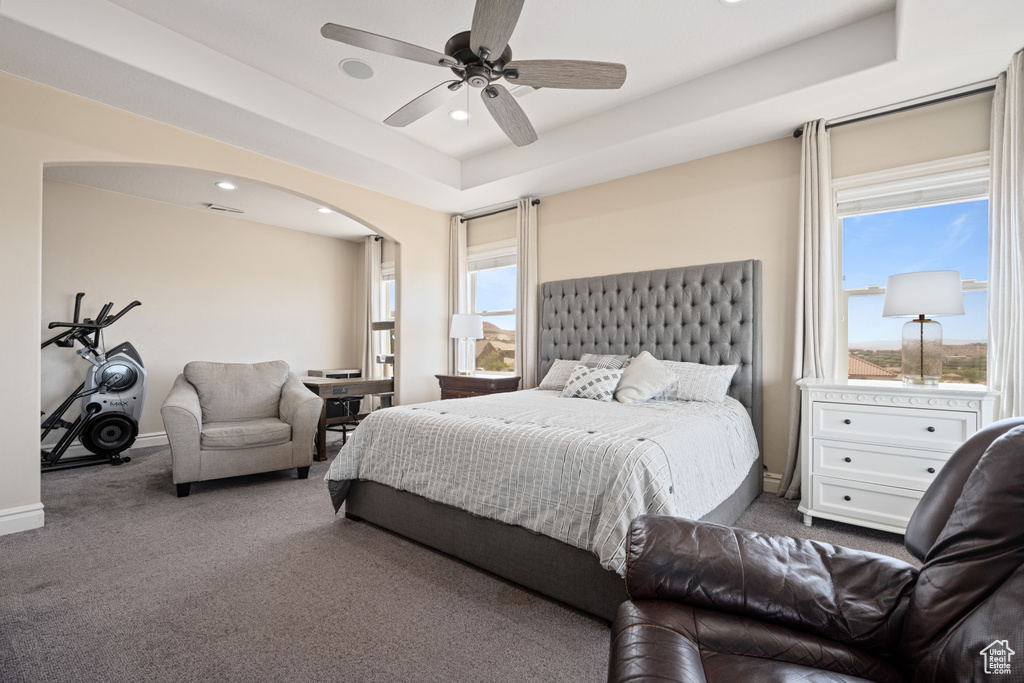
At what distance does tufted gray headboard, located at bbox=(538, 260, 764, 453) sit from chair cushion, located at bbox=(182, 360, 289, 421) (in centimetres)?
257

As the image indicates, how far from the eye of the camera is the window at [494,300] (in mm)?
5375

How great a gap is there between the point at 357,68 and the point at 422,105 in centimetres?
87

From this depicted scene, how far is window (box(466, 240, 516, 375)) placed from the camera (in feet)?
17.6

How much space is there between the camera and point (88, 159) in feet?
9.76

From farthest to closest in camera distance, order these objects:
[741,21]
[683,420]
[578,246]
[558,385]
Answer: [578,246]
[558,385]
[741,21]
[683,420]

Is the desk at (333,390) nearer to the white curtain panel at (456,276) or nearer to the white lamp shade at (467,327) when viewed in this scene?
the white curtain panel at (456,276)

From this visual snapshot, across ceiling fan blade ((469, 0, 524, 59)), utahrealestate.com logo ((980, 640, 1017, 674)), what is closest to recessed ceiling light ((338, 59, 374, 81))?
ceiling fan blade ((469, 0, 524, 59))

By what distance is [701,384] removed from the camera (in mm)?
3334

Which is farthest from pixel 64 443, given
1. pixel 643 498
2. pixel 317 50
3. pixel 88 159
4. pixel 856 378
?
pixel 856 378

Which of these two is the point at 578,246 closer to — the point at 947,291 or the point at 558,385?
the point at 558,385

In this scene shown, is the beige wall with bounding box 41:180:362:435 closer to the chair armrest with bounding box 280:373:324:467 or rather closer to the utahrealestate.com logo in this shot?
the chair armrest with bounding box 280:373:324:467

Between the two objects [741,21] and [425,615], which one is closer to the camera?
[425,615]

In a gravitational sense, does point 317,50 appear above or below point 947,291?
above

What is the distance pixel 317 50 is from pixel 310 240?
161 inches
